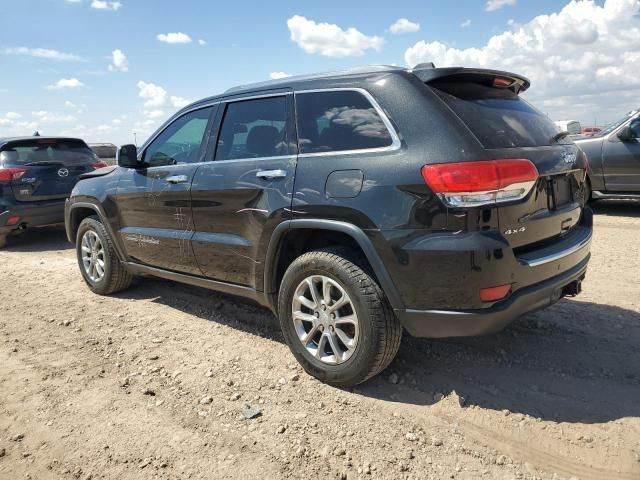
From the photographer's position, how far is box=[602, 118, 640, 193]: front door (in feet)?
27.5

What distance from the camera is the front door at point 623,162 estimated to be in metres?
8.37

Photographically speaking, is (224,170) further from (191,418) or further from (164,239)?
(191,418)

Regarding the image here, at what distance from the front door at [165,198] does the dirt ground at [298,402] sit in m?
0.62

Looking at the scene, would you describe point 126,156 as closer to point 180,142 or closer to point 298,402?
point 180,142

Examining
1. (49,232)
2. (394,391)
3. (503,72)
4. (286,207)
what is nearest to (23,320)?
(286,207)

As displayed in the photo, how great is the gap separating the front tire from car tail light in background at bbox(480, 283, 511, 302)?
0.54 m

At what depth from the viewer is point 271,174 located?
334 centimetres

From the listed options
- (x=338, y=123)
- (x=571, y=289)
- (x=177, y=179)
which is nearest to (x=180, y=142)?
(x=177, y=179)

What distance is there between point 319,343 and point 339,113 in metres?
1.43

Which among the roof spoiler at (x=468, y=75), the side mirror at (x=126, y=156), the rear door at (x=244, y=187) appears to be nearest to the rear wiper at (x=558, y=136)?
the roof spoiler at (x=468, y=75)

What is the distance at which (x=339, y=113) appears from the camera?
3.16 m

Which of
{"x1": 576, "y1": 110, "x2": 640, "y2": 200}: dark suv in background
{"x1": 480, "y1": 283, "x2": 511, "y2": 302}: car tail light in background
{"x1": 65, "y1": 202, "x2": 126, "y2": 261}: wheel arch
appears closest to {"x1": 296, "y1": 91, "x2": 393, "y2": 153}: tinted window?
{"x1": 480, "y1": 283, "x2": 511, "y2": 302}: car tail light in background

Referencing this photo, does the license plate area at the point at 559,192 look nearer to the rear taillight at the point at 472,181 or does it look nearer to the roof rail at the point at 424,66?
the rear taillight at the point at 472,181

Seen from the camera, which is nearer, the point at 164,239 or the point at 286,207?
the point at 286,207
